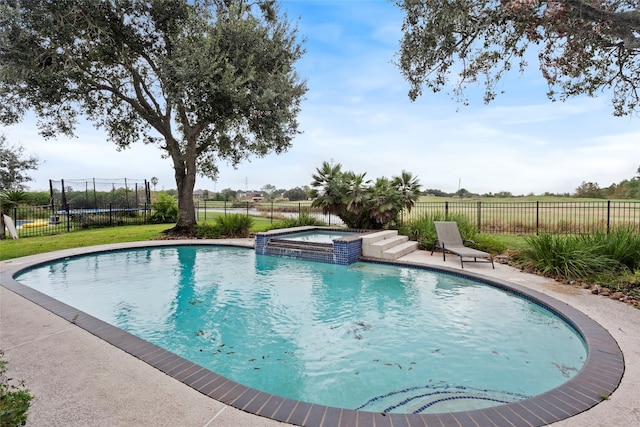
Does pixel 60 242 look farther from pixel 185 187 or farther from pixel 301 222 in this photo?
pixel 301 222

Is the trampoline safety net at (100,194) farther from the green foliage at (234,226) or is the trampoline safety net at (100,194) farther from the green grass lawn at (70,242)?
the green foliage at (234,226)

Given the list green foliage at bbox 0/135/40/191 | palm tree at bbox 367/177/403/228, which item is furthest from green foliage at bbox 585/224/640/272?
green foliage at bbox 0/135/40/191

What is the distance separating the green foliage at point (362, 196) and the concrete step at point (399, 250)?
5.99 feet

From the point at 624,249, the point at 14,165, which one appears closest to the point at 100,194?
the point at 14,165

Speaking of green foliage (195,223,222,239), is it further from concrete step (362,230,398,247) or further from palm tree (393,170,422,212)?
palm tree (393,170,422,212)

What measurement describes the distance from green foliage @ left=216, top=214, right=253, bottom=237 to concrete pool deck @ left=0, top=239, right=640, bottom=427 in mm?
8964

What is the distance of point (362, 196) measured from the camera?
11.8 metres

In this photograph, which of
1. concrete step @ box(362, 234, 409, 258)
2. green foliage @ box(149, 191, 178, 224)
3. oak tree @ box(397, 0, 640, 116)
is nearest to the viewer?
oak tree @ box(397, 0, 640, 116)

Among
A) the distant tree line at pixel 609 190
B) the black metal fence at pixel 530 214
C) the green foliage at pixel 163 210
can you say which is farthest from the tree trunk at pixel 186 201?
the distant tree line at pixel 609 190

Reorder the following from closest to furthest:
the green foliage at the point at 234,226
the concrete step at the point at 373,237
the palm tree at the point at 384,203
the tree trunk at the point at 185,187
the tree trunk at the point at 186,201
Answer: the concrete step at the point at 373,237 → the palm tree at the point at 384,203 → the green foliage at the point at 234,226 → the tree trunk at the point at 185,187 → the tree trunk at the point at 186,201

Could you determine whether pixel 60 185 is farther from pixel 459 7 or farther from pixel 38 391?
pixel 459 7

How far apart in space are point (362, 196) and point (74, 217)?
15.5 metres

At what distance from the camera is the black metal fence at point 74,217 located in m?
15.5

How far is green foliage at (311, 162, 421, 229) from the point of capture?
1165 centimetres
